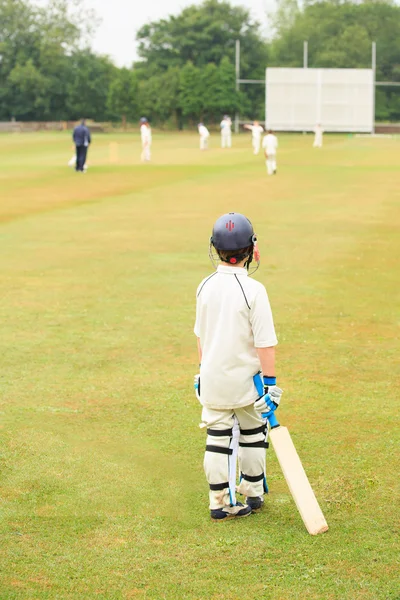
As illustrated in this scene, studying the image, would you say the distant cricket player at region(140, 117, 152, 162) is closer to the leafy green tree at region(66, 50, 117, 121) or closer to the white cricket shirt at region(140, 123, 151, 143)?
the white cricket shirt at region(140, 123, 151, 143)

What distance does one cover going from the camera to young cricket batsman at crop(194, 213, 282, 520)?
5520 mm

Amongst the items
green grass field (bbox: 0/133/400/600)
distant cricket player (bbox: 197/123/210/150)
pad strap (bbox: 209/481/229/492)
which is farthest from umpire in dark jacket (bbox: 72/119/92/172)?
pad strap (bbox: 209/481/229/492)

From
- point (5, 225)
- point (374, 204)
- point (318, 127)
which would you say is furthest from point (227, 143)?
point (5, 225)

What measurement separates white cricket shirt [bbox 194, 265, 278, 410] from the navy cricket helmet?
15 cm

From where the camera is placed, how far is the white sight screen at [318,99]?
2694 inches

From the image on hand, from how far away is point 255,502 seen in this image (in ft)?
18.9

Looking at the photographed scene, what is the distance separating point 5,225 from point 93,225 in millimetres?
2021

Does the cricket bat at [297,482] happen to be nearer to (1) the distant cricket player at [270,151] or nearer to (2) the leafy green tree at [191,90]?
(1) the distant cricket player at [270,151]

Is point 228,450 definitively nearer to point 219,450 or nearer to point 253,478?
point 219,450

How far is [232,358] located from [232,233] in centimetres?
71

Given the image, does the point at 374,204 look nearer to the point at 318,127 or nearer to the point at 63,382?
the point at 63,382

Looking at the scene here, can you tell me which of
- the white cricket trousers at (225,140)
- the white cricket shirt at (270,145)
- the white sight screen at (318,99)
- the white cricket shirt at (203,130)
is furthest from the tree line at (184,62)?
the white cricket shirt at (270,145)

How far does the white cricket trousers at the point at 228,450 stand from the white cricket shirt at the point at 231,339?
0.32 ft

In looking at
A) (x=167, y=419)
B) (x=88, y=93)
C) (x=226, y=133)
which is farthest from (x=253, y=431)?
(x=88, y=93)
